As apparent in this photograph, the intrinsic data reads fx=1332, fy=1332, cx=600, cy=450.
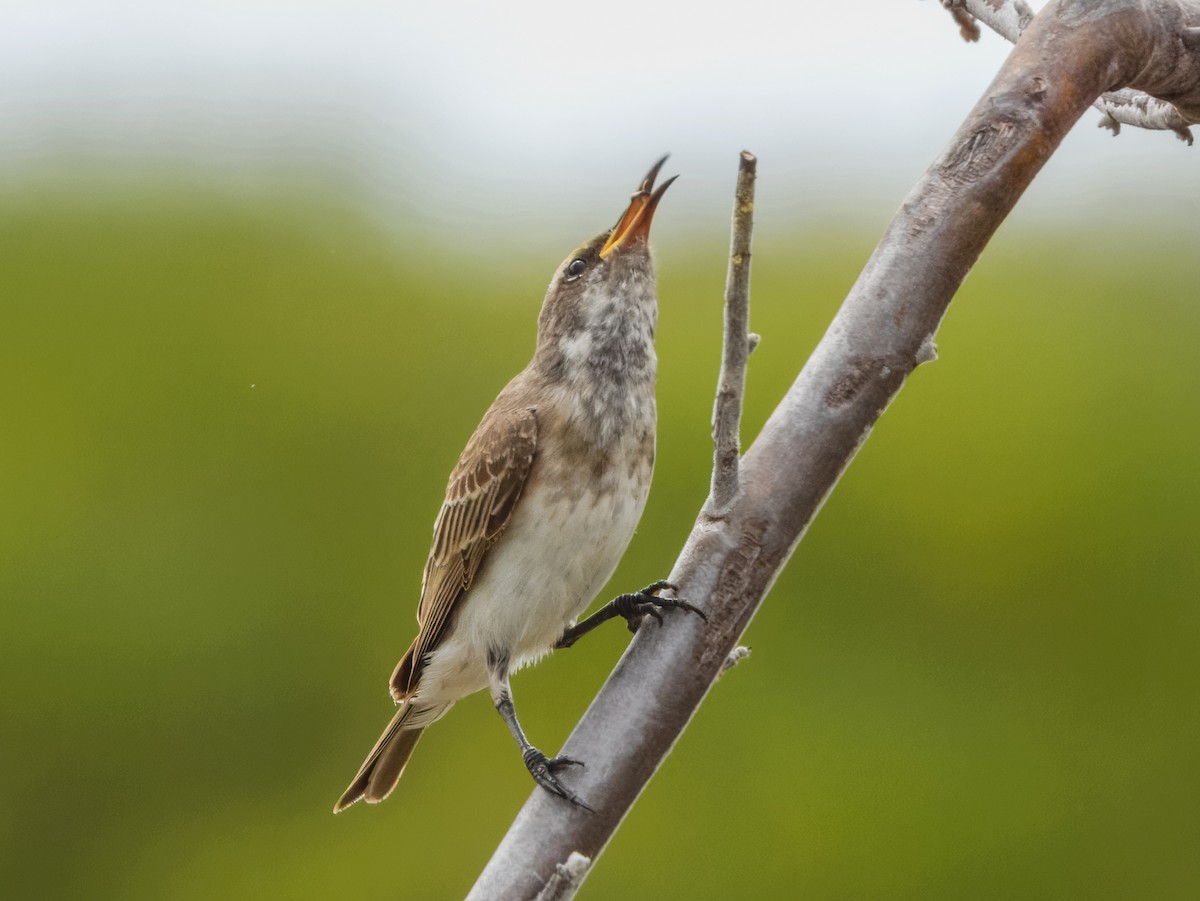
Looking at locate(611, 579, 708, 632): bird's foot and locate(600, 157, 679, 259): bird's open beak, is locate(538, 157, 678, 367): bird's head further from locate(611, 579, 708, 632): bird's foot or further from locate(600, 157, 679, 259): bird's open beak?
locate(611, 579, 708, 632): bird's foot

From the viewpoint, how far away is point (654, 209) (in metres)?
2.48

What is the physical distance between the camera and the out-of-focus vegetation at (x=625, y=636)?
414cm

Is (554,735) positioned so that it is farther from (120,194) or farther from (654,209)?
(120,194)

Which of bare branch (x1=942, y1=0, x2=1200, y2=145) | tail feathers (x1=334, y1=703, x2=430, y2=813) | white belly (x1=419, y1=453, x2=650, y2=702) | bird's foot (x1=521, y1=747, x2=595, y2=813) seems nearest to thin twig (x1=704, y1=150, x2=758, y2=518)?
bird's foot (x1=521, y1=747, x2=595, y2=813)

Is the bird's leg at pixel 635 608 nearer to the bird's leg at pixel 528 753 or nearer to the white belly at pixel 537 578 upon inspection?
the white belly at pixel 537 578

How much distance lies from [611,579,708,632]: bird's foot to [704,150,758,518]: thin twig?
5.4 inches

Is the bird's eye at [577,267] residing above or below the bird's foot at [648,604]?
above

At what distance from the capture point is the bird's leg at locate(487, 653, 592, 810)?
1828 millimetres

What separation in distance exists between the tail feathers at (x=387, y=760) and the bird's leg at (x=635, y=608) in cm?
36

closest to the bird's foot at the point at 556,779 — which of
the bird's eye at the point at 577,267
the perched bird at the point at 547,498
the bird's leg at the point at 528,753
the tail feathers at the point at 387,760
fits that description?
the bird's leg at the point at 528,753

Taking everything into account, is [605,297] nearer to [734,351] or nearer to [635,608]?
[635,608]

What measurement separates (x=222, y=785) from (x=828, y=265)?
2767 millimetres

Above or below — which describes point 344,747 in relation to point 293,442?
below

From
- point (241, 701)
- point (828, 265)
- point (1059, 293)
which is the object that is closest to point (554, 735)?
point (241, 701)
